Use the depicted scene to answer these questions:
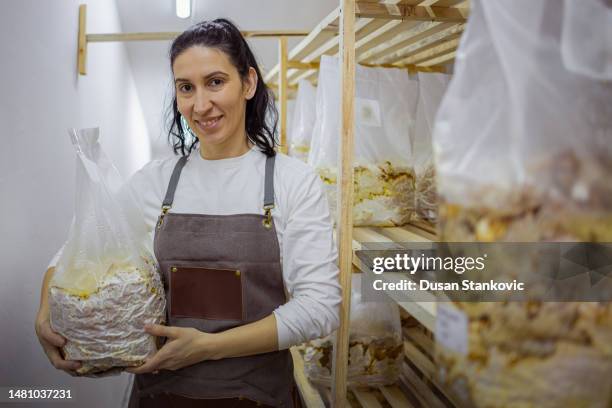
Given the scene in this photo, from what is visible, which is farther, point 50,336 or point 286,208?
point 286,208

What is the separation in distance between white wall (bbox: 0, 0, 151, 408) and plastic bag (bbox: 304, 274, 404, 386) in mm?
876

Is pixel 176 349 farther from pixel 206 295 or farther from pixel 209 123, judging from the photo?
pixel 209 123

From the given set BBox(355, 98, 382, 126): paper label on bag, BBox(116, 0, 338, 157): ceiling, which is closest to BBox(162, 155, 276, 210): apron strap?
BBox(355, 98, 382, 126): paper label on bag

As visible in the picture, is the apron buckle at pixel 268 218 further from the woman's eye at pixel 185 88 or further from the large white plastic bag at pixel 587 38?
the large white plastic bag at pixel 587 38

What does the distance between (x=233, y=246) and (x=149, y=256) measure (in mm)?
173

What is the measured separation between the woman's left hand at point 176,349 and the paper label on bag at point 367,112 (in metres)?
0.82

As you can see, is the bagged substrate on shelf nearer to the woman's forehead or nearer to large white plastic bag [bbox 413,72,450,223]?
the woman's forehead

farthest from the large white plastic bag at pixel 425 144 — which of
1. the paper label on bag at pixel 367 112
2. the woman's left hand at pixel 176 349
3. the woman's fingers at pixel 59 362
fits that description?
the woman's fingers at pixel 59 362

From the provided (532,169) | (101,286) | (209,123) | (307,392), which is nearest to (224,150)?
(209,123)

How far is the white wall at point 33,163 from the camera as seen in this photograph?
3.48ft

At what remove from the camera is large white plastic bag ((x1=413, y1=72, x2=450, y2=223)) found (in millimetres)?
1515

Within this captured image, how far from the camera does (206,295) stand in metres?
0.99

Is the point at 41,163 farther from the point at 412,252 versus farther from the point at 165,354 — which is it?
the point at 412,252

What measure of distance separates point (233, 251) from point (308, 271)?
6.7 inches
